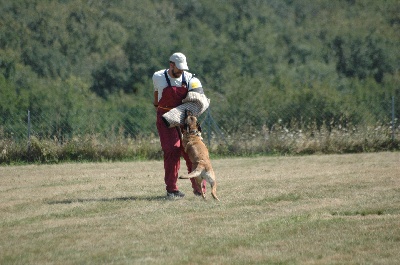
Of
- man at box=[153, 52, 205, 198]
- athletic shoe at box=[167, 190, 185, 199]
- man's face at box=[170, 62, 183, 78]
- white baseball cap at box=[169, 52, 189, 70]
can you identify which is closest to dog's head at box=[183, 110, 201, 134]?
man at box=[153, 52, 205, 198]

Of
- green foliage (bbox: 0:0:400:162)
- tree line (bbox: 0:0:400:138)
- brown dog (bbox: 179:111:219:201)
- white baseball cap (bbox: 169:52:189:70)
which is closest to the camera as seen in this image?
brown dog (bbox: 179:111:219:201)

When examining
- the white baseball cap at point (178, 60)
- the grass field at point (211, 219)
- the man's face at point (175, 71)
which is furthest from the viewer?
the man's face at point (175, 71)

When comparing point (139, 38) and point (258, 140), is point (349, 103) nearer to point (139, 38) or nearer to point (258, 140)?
point (258, 140)

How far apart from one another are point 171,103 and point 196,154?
36.6 inches

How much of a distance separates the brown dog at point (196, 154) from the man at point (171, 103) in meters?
0.21

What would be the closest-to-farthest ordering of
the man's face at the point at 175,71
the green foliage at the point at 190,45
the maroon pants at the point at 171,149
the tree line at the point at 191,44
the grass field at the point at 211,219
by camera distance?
the grass field at the point at 211,219 < the man's face at the point at 175,71 < the maroon pants at the point at 171,149 < the green foliage at the point at 190,45 < the tree line at the point at 191,44

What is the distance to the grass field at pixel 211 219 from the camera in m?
8.99

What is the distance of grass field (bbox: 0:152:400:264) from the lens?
8.99 m

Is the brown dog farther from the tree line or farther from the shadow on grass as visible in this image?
the tree line

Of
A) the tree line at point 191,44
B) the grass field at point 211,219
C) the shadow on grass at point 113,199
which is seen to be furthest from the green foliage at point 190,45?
the shadow on grass at point 113,199

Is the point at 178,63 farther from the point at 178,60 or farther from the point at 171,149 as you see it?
the point at 171,149

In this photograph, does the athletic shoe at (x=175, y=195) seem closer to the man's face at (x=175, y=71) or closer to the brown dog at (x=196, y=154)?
the brown dog at (x=196, y=154)

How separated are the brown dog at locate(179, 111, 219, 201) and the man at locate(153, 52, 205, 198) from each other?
21cm

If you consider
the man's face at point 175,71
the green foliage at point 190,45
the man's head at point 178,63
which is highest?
the man's head at point 178,63
